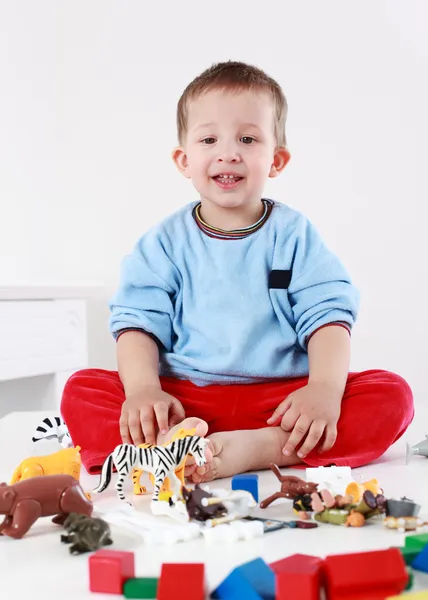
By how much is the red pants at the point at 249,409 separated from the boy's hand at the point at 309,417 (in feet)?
0.13

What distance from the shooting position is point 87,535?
775 millimetres

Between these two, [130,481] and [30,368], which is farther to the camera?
[30,368]

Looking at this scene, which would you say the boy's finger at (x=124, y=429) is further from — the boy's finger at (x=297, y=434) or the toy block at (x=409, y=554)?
the toy block at (x=409, y=554)

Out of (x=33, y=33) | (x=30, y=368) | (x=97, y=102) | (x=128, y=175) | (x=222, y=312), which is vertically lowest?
(x=30, y=368)

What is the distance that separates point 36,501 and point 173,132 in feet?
7.63

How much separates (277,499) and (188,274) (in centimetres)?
52

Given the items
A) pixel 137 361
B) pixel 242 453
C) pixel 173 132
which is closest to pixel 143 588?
pixel 242 453

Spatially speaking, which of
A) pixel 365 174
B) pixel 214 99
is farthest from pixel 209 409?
pixel 365 174

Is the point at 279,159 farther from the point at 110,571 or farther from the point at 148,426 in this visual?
the point at 110,571

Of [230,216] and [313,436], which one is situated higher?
[230,216]

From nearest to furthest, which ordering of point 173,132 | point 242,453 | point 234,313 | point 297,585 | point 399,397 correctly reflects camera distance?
point 297,585
point 242,453
point 399,397
point 234,313
point 173,132

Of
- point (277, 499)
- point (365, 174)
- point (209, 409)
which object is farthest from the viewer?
point (365, 174)

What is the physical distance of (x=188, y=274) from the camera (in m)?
1.42

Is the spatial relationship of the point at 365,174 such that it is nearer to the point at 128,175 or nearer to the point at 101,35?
the point at 128,175
